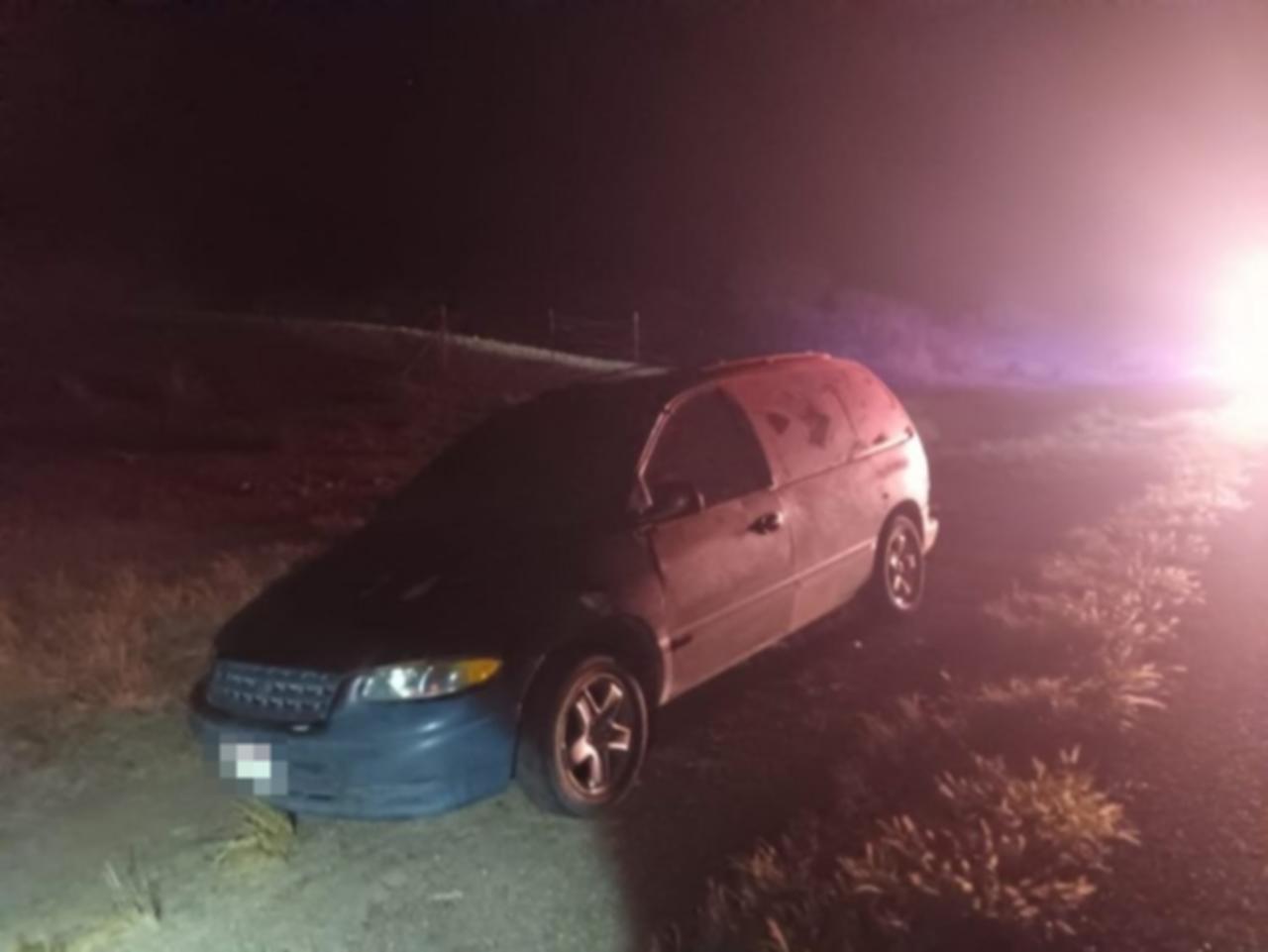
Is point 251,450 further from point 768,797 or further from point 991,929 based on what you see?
point 991,929

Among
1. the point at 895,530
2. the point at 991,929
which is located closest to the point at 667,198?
the point at 895,530

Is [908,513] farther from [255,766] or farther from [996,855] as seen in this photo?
[255,766]

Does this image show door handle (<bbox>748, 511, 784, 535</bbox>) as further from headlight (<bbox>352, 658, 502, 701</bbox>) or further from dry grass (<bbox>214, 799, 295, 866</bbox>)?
dry grass (<bbox>214, 799, 295, 866</bbox>)

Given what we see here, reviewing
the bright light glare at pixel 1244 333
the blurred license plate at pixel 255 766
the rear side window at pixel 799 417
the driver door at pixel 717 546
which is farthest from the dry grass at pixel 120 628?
the bright light glare at pixel 1244 333

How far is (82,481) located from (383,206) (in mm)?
39147

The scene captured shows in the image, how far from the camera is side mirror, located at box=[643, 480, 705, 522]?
585cm

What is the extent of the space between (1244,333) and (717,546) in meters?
25.9

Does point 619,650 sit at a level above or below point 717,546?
below

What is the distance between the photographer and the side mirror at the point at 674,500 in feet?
19.2

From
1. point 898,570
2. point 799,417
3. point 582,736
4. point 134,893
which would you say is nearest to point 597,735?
point 582,736

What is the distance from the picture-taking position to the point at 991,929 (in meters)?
3.96

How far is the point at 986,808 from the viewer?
4.73 meters

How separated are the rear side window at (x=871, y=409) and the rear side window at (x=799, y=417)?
0.40 ft

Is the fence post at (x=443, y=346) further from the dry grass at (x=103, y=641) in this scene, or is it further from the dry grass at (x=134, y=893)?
the dry grass at (x=134, y=893)
